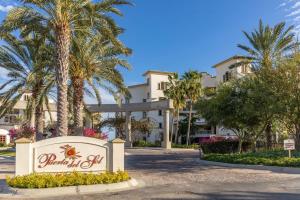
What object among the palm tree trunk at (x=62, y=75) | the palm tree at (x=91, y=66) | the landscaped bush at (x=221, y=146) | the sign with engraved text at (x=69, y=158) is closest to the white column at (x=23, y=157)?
the sign with engraved text at (x=69, y=158)

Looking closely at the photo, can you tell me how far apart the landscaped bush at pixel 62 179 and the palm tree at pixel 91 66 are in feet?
33.2

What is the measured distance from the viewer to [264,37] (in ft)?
109

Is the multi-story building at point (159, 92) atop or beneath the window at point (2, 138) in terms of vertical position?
atop

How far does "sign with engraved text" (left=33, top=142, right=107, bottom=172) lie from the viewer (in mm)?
14523

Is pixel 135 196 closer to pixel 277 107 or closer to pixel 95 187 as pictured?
pixel 95 187

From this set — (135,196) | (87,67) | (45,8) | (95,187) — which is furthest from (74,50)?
(135,196)

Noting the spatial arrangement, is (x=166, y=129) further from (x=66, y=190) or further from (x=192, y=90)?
(x=66, y=190)

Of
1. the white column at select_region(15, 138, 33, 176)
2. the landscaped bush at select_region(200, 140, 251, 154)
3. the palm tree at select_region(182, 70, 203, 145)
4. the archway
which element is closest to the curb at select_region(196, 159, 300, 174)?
the landscaped bush at select_region(200, 140, 251, 154)

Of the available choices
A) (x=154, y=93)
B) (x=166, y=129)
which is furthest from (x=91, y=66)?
(x=154, y=93)

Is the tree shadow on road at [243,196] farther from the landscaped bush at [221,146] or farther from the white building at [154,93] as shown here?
the white building at [154,93]

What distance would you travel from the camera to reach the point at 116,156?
1509 centimetres

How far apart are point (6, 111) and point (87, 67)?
32.1 ft

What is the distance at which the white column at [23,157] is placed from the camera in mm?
14023

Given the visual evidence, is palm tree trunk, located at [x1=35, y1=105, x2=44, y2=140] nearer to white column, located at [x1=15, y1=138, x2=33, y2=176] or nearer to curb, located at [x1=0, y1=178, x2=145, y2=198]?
white column, located at [x1=15, y1=138, x2=33, y2=176]
